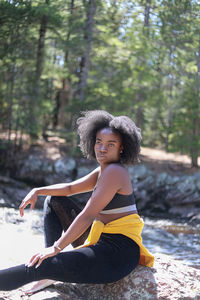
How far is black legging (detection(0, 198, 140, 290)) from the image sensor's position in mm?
2254

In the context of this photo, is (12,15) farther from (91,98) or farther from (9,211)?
(9,211)

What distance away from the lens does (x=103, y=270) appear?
239cm

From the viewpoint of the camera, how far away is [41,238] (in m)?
5.41

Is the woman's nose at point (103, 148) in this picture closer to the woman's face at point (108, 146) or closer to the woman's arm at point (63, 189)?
the woman's face at point (108, 146)

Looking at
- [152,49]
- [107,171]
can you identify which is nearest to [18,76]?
[152,49]

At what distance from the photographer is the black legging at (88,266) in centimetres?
225

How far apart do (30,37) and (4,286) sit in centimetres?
1101

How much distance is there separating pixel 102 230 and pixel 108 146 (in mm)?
622

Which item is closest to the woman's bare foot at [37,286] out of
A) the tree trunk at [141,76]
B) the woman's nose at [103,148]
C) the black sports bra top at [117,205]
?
the black sports bra top at [117,205]

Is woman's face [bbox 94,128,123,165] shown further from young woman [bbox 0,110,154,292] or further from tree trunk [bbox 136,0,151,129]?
tree trunk [bbox 136,0,151,129]

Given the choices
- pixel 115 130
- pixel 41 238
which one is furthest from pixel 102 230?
pixel 41 238

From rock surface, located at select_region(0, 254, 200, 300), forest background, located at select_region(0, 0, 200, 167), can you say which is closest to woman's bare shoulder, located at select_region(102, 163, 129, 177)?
rock surface, located at select_region(0, 254, 200, 300)

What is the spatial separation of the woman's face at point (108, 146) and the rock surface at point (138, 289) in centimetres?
89

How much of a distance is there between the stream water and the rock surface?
0.81m
